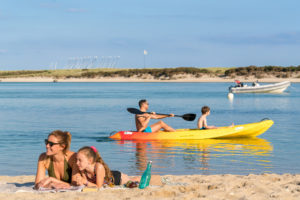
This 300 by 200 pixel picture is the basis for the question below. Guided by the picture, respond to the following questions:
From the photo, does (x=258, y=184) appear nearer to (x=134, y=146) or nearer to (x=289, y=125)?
(x=134, y=146)

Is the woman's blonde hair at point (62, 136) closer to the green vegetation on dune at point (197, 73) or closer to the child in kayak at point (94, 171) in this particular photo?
the child in kayak at point (94, 171)

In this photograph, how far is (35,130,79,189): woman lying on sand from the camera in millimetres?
6402

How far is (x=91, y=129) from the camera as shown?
19344 millimetres

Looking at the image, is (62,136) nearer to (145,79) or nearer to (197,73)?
(197,73)

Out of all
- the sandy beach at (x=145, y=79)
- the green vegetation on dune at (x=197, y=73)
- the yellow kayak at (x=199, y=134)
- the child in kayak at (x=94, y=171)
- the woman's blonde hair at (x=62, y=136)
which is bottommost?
the yellow kayak at (x=199, y=134)

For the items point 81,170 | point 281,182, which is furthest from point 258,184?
point 81,170

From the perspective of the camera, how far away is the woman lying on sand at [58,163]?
6.40m

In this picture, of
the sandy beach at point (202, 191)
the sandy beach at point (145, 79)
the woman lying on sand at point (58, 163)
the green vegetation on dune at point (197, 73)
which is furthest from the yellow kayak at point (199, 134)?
the green vegetation on dune at point (197, 73)

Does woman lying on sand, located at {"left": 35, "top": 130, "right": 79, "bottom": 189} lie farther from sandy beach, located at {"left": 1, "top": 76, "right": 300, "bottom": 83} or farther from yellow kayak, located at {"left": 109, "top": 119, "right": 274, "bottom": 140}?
sandy beach, located at {"left": 1, "top": 76, "right": 300, "bottom": 83}

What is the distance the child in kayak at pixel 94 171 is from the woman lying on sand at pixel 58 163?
0.56ft

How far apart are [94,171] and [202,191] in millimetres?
1623

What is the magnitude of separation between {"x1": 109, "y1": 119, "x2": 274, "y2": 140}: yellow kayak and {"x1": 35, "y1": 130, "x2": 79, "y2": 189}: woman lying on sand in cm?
785

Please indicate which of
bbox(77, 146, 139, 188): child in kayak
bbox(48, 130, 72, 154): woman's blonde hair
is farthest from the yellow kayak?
bbox(48, 130, 72, 154): woman's blonde hair

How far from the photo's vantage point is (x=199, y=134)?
1491 cm
